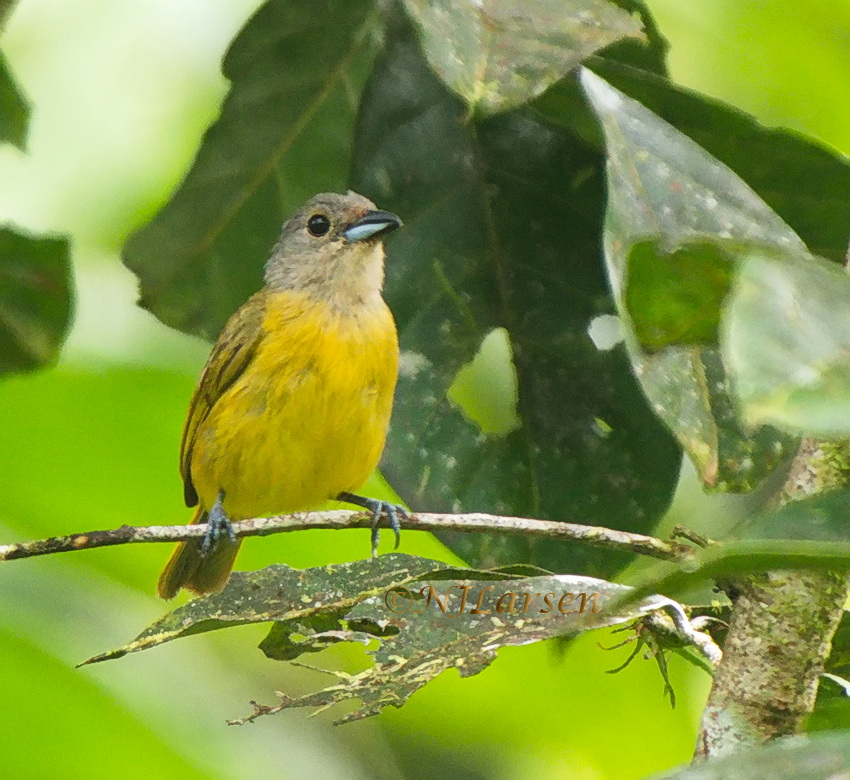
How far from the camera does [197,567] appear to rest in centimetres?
350

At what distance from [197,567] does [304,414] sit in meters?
0.74

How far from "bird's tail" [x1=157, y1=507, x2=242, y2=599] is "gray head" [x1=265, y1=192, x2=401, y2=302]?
0.71 metres

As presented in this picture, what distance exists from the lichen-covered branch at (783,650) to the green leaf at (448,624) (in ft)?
0.50

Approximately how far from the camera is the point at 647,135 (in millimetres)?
1497

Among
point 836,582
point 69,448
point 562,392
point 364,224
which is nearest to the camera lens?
point 836,582

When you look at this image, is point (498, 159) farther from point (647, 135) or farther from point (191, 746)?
point (191, 746)

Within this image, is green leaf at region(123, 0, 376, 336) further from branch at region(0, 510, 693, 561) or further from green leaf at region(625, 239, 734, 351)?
green leaf at region(625, 239, 734, 351)

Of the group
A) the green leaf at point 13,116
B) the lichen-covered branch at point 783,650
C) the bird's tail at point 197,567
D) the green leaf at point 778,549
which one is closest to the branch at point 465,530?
the lichen-covered branch at point 783,650

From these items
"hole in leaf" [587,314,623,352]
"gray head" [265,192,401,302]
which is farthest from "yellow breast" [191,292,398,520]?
"hole in leaf" [587,314,623,352]

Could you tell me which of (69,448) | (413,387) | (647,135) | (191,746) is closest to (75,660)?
(191,746)

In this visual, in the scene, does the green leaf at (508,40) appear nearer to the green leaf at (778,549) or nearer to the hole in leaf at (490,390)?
the green leaf at (778,549)

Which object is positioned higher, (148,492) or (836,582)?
(836,582)

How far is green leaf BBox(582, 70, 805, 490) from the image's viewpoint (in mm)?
1348

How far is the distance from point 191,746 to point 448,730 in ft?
2.49
